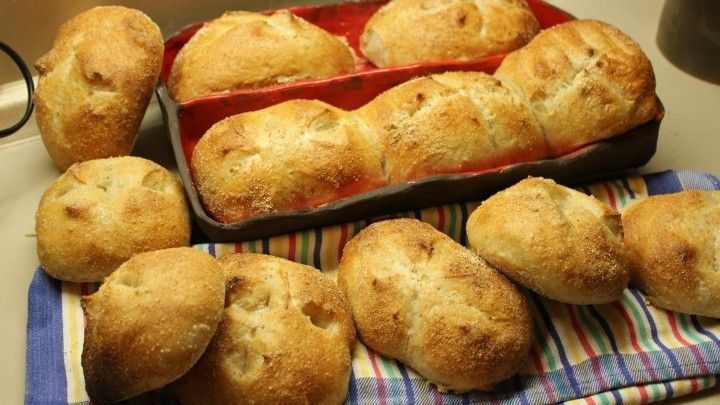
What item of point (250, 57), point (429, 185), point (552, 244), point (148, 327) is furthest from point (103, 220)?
point (552, 244)

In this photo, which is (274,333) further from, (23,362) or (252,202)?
(23,362)

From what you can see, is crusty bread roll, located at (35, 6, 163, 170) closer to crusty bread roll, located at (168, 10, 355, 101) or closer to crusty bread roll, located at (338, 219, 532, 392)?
crusty bread roll, located at (168, 10, 355, 101)

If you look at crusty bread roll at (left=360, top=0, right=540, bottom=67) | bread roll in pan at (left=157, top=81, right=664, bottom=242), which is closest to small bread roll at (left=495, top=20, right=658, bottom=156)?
bread roll in pan at (left=157, top=81, right=664, bottom=242)

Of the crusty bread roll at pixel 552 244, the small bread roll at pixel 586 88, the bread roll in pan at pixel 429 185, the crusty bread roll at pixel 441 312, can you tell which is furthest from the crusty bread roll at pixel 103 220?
the small bread roll at pixel 586 88

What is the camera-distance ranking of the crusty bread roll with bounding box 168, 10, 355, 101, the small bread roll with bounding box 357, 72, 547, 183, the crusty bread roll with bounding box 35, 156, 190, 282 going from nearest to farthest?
the crusty bread roll with bounding box 35, 156, 190, 282 < the small bread roll with bounding box 357, 72, 547, 183 < the crusty bread roll with bounding box 168, 10, 355, 101

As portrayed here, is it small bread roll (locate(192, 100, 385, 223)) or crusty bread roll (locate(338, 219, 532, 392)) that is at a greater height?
small bread roll (locate(192, 100, 385, 223))

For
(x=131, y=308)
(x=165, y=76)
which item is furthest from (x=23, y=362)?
(x=165, y=76)

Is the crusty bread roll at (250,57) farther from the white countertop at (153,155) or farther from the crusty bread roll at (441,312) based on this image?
the crusty bread roll at (441,312)
